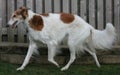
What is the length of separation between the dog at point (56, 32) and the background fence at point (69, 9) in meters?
0.92

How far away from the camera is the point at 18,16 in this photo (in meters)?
8.95

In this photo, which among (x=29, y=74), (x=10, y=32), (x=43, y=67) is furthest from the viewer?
(x=10, y=32)

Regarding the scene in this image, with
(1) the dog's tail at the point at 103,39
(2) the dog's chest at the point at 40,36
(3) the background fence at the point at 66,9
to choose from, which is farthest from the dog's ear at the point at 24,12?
(1) the dog's tail at the point at 103,39

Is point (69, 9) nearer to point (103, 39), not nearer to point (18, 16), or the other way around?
point (103, 39)

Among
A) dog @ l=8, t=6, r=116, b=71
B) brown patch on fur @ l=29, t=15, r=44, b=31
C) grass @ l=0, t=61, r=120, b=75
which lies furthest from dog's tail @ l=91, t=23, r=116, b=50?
brown patch on fur @ l=29, t=15, r=44, b=31

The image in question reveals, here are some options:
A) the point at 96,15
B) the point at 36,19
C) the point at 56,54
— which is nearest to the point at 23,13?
the point at 36,19

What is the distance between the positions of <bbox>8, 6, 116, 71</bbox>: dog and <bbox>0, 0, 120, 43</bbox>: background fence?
0.92 m

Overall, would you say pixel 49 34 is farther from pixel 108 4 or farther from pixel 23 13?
pixel 108 4

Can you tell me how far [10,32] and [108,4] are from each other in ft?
7.32

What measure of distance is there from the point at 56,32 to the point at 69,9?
50.5 inches

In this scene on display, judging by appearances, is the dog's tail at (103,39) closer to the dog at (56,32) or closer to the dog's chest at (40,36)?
the dog at (56,32)

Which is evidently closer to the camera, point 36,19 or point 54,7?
point 36,19

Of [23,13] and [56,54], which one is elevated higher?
[23,13]

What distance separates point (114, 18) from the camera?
1027 centimetres
